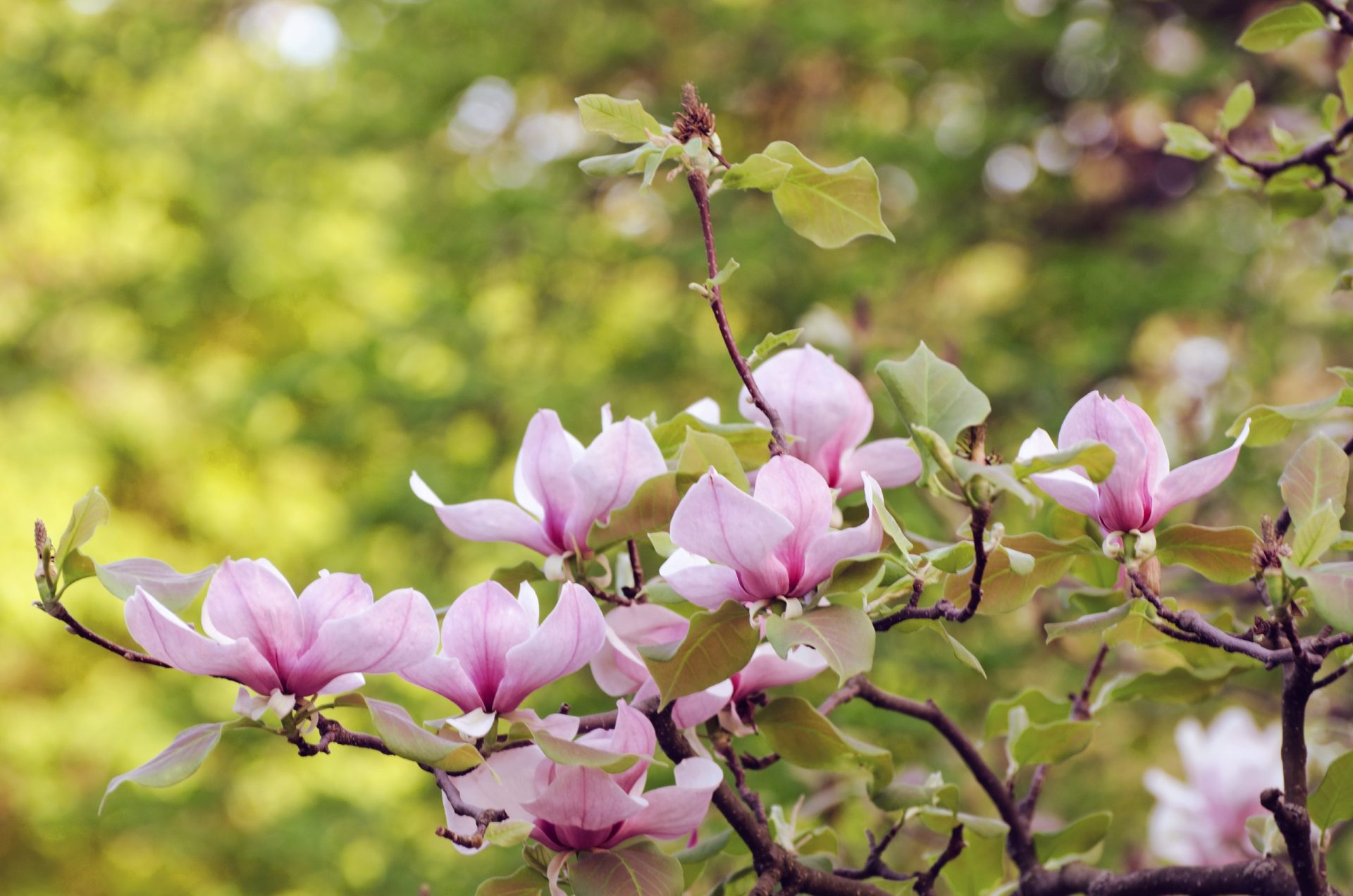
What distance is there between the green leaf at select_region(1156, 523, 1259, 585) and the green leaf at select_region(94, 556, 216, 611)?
42 cm

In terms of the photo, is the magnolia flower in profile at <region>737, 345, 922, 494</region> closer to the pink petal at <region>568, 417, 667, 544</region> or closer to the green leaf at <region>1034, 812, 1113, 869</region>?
the pink petal at <region>568, 417, 667, 544</region>

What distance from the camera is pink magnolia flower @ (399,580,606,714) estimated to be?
18.9 inches

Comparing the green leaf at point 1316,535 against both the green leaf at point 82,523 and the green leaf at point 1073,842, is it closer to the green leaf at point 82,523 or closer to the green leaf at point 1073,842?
the green leaf at point 1073,842

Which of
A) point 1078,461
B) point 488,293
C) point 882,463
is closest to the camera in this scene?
point 1078,461

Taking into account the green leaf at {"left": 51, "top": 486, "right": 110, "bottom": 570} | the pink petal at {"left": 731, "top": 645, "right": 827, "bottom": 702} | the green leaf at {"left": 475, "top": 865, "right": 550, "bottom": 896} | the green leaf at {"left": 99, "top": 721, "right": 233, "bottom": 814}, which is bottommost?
the green leaf at {"left": 475, "top": 865, "right": 550, "bottom": 896}

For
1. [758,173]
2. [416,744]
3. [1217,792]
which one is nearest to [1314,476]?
[758,173]

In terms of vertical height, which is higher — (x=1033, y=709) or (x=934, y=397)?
(x=934, y=397)

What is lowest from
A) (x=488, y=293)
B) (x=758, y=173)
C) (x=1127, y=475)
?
(x=488, y=293)

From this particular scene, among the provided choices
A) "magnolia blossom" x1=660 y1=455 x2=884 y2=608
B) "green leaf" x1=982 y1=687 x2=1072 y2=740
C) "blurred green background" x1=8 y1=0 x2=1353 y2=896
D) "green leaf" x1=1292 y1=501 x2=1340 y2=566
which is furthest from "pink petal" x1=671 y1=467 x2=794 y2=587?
"blurred green background" x1=8 y1=0 x2=1353 y2=896

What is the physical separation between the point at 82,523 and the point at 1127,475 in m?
0.44

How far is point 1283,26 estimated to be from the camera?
800 mm

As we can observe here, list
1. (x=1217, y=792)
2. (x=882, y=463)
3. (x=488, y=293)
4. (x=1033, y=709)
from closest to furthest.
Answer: (x=882, y=463), (x=1033, y=709), (x=1217, y=792), (x=488, y=293)

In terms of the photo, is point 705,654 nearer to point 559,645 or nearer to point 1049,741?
point 559,645

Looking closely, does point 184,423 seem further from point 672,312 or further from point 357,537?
point 672,312
